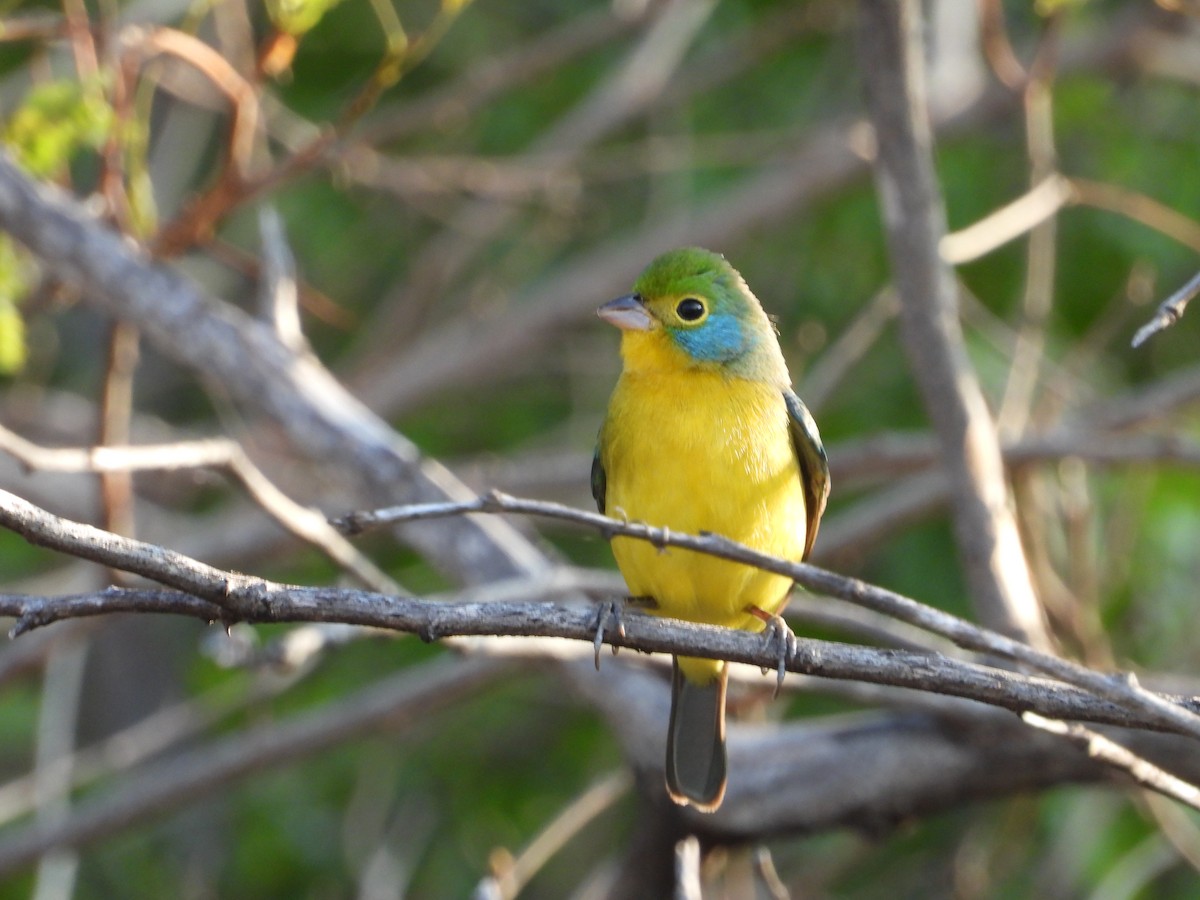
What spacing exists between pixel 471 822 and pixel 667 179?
3.24 meters

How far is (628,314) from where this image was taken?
3646 millimetres

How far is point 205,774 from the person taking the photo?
16.5 ft

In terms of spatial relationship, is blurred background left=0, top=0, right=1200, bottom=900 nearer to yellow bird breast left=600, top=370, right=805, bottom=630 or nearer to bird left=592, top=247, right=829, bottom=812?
bird left=592, top=247, right=829, bottom=812

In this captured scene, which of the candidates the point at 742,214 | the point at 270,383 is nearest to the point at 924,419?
the point at 742,214

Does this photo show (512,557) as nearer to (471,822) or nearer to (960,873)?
(960,873)

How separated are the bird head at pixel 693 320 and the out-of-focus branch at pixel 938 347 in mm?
412

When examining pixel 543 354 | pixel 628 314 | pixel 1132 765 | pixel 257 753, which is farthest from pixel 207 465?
pixel 543 354

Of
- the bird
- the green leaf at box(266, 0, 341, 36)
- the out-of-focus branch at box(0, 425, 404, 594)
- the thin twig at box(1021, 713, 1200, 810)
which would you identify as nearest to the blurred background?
the green leaf at box(266, 0, 341, 36)

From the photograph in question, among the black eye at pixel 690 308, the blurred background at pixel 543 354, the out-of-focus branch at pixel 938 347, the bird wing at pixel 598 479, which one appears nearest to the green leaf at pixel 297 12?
the blurred background at pixel 543 354

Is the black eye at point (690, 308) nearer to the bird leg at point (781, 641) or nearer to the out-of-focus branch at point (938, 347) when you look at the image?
the out-of-focus branch at point (938, 347)

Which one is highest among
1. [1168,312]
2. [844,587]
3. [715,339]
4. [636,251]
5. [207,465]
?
[636,251]

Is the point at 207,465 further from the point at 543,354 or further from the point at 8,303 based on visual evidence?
the point at 543,354

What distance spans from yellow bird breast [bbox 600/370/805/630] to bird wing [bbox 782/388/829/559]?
0.03m

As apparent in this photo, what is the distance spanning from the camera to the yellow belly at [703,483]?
3256 millimetres
